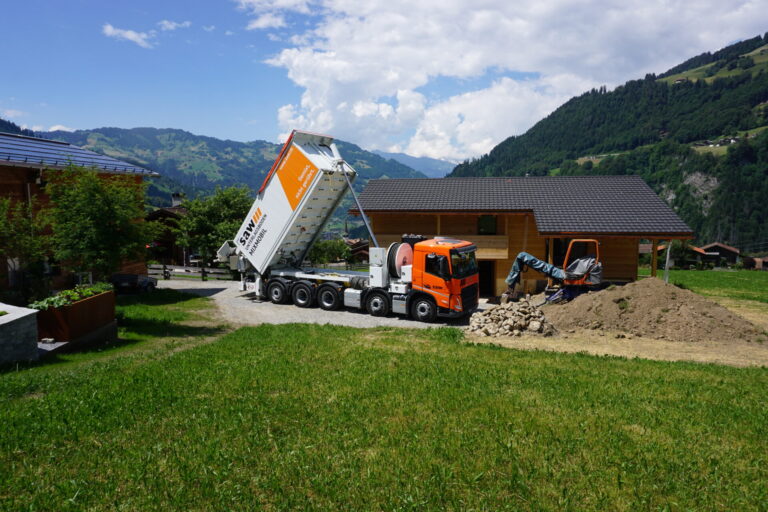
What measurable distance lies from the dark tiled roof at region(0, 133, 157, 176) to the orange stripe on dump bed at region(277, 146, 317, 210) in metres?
6.39

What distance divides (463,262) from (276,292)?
8.18m

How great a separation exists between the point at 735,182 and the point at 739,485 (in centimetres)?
16854

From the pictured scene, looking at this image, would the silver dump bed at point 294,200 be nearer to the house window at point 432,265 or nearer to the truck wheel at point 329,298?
the truck wheel at point 329,298

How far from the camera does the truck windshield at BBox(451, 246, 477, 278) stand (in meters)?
16.5

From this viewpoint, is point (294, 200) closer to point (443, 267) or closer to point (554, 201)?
point (443, 267)

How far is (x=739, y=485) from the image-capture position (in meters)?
5.54

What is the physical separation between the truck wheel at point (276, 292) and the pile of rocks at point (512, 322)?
845 cm

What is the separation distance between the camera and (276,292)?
20203 millimetres

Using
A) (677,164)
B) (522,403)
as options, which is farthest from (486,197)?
(677,164)

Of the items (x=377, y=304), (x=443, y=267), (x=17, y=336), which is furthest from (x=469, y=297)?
(x=17, y=336)

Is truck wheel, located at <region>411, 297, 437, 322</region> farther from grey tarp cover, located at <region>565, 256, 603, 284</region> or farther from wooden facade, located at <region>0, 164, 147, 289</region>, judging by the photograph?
wooden facade, located at <region>0, 164, 147, 289</region>

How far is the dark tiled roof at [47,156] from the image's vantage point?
60.0ft

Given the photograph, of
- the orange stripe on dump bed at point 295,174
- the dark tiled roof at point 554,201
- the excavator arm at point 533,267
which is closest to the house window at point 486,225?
the dark tiled roof at point 554,201

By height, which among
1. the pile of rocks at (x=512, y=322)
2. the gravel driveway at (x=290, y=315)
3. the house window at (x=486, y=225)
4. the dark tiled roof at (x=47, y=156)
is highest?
the dark tiled roof at (x=47, y=156)
